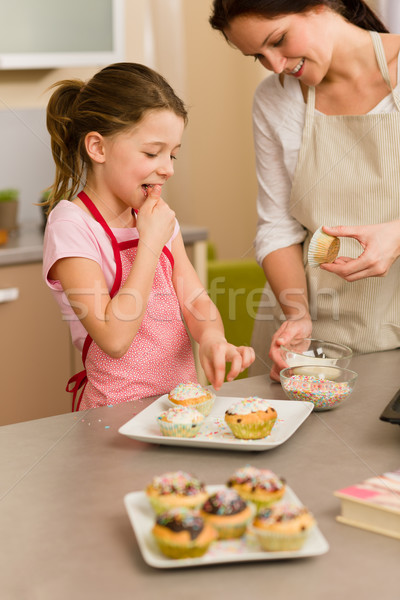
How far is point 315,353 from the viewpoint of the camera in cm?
132

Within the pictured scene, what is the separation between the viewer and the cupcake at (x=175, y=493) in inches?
29.0

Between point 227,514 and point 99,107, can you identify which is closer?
point 227,514

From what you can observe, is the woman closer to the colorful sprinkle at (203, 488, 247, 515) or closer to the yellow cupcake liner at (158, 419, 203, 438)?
the yellow cupcake liner at (158, 419, 203, 438)

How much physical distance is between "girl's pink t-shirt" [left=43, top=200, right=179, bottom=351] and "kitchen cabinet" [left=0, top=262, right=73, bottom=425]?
3.46 ft

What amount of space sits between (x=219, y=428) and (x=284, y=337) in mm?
346

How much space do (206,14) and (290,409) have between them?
3451 millimetres

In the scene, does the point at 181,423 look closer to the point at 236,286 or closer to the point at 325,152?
the point at 325,152

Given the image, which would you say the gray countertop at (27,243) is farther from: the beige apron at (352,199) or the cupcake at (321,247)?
the cupcake at (321,247)

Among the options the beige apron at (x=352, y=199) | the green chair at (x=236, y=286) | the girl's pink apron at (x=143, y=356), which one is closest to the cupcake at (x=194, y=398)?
the girl's pink apron at (x=143, y=356)

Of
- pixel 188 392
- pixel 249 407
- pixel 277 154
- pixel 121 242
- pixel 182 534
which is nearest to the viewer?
pixel 182 534

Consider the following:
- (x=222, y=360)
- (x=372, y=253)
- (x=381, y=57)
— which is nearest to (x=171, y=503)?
(x=222, y=360)

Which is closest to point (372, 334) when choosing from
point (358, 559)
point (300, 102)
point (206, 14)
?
point (300, 102)

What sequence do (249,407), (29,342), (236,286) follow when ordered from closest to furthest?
1. (249,407)
2. (29,342)
3. (236,286)

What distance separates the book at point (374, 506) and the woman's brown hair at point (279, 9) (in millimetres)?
941
